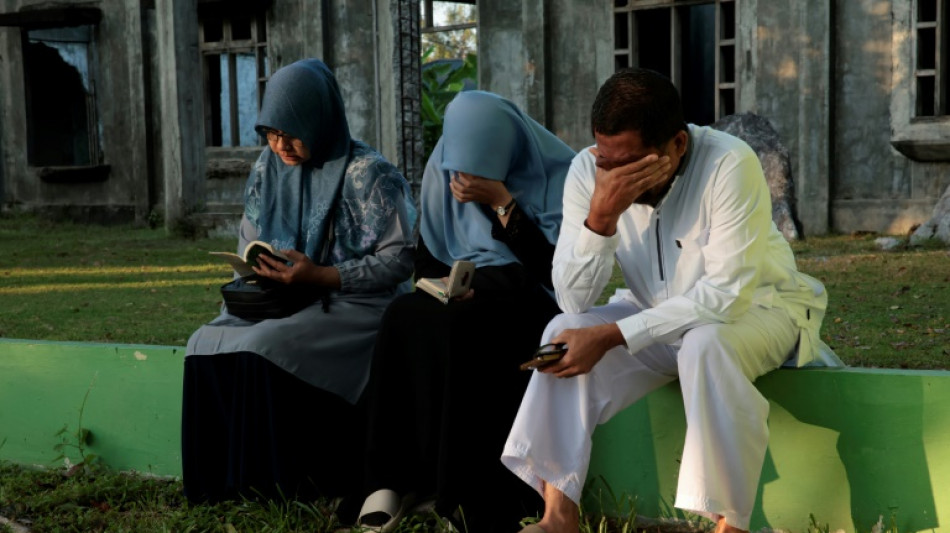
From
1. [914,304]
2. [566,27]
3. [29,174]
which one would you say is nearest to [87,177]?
[29,174]

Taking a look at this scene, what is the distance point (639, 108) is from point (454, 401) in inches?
39.5

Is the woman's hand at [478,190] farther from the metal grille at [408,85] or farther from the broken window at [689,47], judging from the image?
the broken window at [689,47]

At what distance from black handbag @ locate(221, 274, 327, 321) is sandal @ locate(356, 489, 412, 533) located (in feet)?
2.36

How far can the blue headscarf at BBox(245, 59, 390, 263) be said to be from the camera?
416cm


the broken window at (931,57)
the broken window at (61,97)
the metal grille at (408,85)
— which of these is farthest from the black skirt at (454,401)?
the broken window at (61,97)

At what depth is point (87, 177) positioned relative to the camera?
56.0 feet

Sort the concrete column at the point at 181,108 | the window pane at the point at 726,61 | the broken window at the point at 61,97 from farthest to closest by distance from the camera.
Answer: the broken window at the point at 61,97, the concrete column at the point at 181,108, the window pane at the point at 726,61

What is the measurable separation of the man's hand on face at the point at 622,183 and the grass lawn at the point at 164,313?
99cm

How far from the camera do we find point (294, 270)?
4027 millimetres

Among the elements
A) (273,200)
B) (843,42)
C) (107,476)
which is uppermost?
(843,42)

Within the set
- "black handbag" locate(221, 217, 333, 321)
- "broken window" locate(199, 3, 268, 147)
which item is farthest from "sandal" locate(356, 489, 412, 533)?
"broken window" locate(199, 3, 268, 147)

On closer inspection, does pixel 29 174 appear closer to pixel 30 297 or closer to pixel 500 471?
pixel 30 297

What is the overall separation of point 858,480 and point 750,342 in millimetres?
545

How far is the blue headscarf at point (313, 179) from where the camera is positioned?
4.16m
